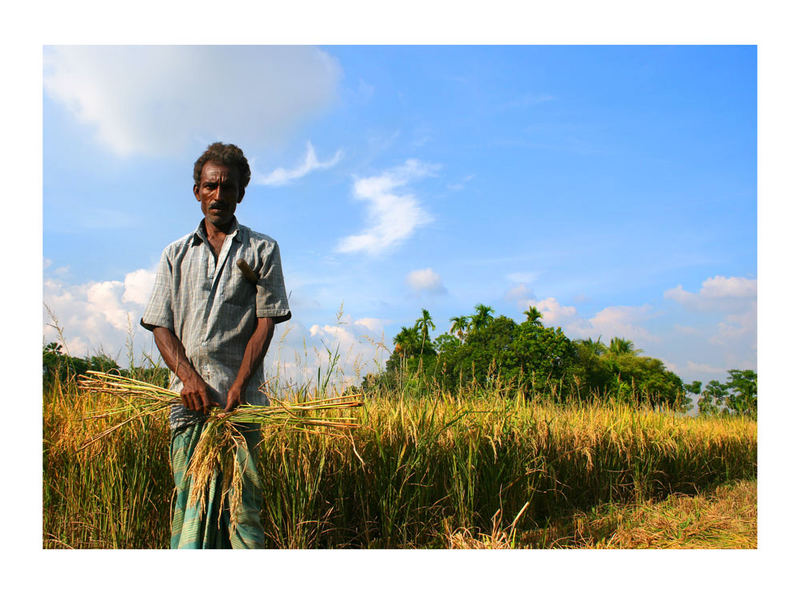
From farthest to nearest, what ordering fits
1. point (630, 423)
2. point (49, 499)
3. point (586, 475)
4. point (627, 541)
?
1. point (630, 423)
2. point (586, 475)
3. point (627, 541)
4. point (49, 499)

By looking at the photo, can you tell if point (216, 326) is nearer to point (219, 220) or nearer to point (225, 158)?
point (219, 220)

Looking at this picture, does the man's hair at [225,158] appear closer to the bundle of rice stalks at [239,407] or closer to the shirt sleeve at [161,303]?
the shirt sleeve at [161,303]

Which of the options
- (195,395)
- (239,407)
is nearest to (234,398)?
(239,407)

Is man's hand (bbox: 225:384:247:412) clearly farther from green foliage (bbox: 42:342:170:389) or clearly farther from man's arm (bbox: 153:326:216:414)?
green foliage (bbox: 42:342:170:389)

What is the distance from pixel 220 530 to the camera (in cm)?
218

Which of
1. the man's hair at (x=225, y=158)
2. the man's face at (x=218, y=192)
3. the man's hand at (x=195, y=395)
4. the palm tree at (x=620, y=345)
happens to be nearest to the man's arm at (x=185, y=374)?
the man's hand at (x=195, y=395)

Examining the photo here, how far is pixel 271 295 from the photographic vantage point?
7.30 feet

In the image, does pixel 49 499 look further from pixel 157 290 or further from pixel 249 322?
pixel 249 322

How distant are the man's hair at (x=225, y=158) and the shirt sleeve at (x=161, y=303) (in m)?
0.46

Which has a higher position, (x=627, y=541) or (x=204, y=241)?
(x=204, y=241)

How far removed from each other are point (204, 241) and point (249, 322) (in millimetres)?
434

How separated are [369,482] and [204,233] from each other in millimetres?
1843
